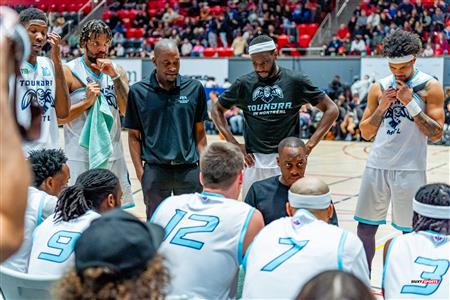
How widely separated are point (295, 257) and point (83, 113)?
325cm

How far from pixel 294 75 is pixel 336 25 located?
65.0ft

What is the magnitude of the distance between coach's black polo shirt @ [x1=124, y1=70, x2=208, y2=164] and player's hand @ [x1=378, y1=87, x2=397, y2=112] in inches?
57.4

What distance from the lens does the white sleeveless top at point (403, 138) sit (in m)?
5.60

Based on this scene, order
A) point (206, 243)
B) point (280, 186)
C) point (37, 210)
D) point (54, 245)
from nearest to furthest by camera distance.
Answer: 1. point (206, 243)
2. point (54, 245)
3. point (37, 210)
4. point (280, 186)

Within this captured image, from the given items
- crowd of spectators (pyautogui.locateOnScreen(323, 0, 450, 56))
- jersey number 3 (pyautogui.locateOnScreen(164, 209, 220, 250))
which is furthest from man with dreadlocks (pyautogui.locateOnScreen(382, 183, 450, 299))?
crowd of spectators (pyautogui.locateOnScreen(323, 0, 450, 56))

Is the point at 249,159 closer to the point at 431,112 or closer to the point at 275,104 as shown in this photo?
the point at 275,104

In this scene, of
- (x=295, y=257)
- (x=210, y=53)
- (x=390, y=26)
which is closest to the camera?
(x=295, y=257)

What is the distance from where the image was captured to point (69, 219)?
376 cm

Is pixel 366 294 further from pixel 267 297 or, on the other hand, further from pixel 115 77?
pixel 115 77

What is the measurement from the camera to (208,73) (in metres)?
22.3

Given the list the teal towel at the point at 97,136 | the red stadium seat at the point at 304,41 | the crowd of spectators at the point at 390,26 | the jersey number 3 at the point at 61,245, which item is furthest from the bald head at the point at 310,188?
the red stadium seat at the point at 304,41

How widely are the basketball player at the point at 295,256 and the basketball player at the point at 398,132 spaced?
2.37 meters

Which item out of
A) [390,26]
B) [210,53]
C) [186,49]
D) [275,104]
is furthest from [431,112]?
[186,49]

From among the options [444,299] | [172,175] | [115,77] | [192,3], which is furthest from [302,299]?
[192,3]
